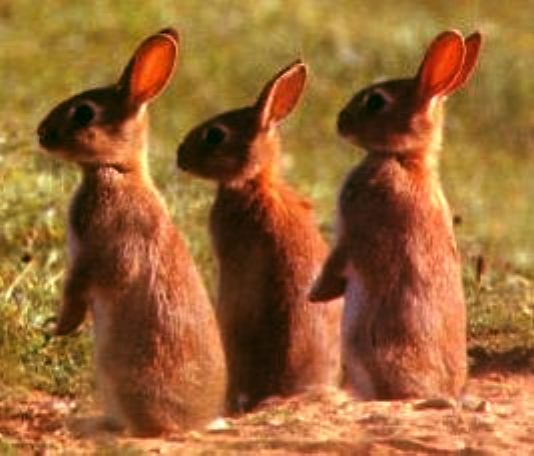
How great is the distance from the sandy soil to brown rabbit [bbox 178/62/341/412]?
34cm

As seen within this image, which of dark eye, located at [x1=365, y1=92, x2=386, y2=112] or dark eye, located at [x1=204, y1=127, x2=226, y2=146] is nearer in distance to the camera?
dark eye, located at [x1=365, y1=92, x2=386, y2=112]

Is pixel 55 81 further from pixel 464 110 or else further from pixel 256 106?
pixel 256 106

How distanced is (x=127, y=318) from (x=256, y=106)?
2.02 metres

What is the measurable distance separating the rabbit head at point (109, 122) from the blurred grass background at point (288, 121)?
4.87 ft

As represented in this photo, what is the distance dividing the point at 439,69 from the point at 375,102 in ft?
0.99

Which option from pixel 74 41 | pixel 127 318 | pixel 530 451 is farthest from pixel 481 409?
pixel 74 41

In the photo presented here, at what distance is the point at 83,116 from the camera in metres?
8.90

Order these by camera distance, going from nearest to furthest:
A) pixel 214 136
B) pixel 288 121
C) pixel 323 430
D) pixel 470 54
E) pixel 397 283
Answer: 1. pixel 323 430
2. pixel 397 283
3. pixel 214 136
4. pixel 470 54
5. pixel 288 121

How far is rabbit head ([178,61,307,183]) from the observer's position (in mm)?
10172

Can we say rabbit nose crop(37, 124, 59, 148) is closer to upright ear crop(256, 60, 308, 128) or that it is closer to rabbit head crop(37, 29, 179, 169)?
rabbit head crop(37, 29, 179, 169)

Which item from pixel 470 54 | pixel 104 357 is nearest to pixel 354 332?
pixel 104 357

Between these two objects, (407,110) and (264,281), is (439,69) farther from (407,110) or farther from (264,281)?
(264,281)

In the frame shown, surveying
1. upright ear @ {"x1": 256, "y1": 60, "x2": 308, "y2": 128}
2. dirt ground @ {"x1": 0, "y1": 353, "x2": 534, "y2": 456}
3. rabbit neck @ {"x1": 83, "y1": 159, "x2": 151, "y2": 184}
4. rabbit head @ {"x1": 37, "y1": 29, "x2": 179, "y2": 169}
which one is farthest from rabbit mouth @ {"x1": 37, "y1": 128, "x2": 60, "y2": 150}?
upright ear @ {"x1": 256, "y1": 60, "x2": 308, "y2": 128}

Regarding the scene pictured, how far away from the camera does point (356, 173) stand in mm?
9703
